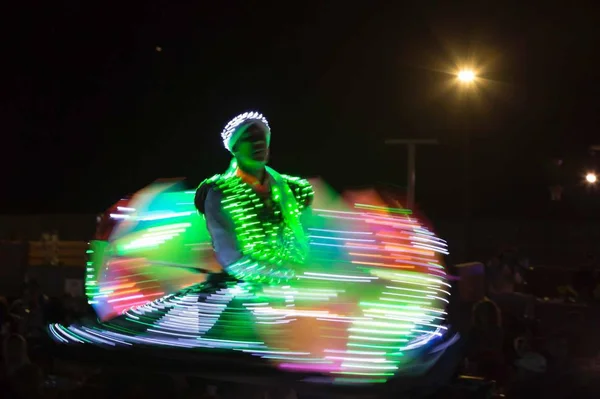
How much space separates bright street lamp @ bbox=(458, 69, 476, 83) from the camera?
57.8ft

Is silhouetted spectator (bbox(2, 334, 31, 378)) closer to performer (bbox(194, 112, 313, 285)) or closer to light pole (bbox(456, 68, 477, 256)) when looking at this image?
performer (bbox(194, 112, 313, 285))

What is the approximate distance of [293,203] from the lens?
5.01 m

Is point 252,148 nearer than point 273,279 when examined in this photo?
No

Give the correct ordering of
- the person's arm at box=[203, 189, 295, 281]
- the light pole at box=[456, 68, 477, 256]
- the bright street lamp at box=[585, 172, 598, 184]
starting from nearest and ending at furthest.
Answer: the person's arm at box=[203, 189, 295, 281]
the light pole at box=[456, 68, 477, 256]
the bright street lamp at box=[585, 172, 598, 184]

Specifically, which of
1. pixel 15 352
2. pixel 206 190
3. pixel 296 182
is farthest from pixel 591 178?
pixel 206 190

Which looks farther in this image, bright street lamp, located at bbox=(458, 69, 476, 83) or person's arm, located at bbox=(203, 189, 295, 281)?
bright street lamp, located at bbox=(458, 69, 476, 83)

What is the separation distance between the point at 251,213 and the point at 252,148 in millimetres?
430

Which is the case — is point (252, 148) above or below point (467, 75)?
below

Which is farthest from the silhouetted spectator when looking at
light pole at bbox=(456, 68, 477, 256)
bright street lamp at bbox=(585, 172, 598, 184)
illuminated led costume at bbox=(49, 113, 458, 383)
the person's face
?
bright street lamp at bbox=(585, 172, 598, 184)

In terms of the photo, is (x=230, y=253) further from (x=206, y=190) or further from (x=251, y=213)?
(x=206, y=190)

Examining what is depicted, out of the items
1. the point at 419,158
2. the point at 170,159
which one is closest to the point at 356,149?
the point at 419,158

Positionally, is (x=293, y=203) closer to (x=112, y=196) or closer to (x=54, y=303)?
(x=54, y=303)

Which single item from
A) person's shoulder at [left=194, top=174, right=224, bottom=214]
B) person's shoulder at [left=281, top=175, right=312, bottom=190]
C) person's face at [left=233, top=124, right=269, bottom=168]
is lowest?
person's shoulder at [left=194, top=174, right=224, bottom=214]

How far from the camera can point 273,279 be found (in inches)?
177
